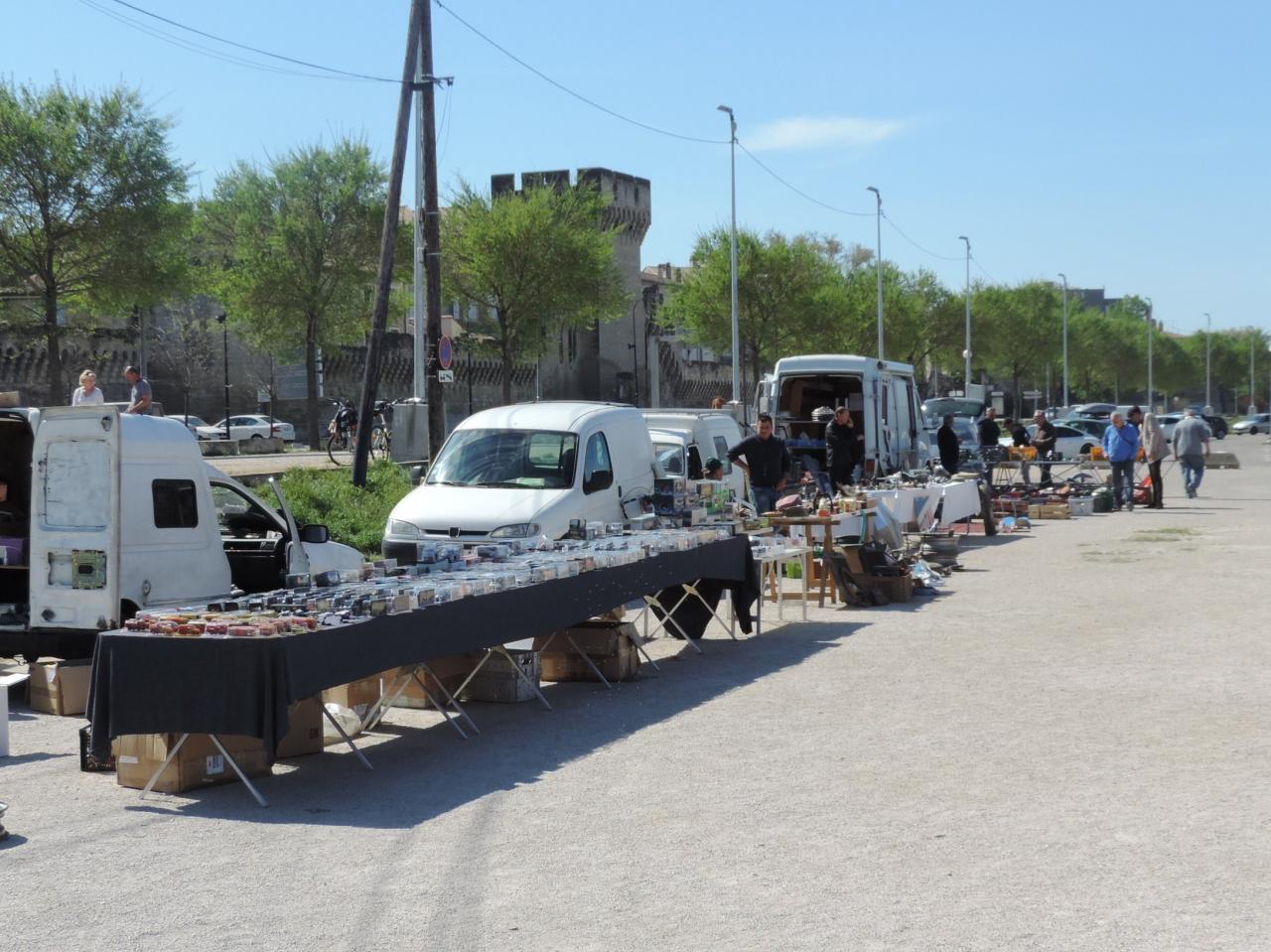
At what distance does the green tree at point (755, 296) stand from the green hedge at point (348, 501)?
4417 cm

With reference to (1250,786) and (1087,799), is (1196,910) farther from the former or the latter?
(1250,786)

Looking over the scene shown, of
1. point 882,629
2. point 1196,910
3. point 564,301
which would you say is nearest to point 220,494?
point 882,629

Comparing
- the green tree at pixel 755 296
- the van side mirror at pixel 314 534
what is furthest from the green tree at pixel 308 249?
the van side mirror at pixel 314 534

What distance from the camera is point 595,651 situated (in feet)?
39.0

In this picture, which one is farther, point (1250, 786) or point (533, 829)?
point (1250, 786)

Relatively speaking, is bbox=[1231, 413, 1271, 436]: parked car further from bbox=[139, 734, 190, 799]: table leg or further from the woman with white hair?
bbox=[139, 734, 190, 799]: table leg

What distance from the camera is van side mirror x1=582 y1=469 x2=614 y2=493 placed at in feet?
50.2

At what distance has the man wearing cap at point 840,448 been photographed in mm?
22406

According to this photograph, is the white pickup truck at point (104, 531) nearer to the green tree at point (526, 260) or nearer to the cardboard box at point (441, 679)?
the cardboard box at point (441, 679)

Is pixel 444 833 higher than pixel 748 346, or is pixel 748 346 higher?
pixel 748 346

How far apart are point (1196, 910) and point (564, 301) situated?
51.4 m

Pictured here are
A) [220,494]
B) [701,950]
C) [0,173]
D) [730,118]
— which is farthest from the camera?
[730,118]

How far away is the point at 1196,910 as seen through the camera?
234 inches

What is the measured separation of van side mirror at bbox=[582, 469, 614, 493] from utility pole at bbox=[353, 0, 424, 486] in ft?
22.1
